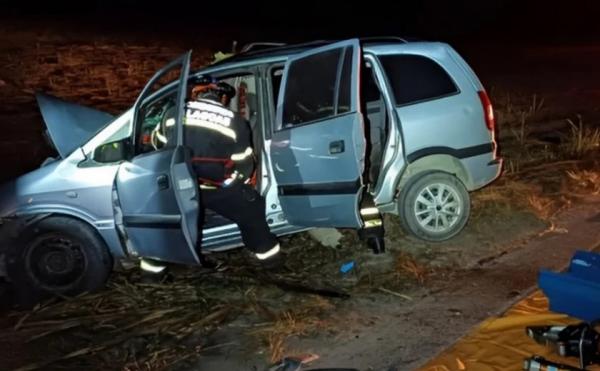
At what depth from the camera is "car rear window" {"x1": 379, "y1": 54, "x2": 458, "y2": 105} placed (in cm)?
616

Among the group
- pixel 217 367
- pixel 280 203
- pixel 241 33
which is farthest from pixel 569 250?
pixel 241 33

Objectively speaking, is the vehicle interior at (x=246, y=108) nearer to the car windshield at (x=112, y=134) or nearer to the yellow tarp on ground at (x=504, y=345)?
the car windshield at (x=112, y=134)

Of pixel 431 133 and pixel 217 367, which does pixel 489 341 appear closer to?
pixel 217 367

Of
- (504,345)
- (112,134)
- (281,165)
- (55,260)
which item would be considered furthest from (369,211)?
(55,260)

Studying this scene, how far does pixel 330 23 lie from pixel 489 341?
24.6 metres

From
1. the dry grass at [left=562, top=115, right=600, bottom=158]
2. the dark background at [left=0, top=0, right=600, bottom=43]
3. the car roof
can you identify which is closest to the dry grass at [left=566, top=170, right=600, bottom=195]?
the dry grass at [left=562, top=115, right=600, bottom=158]

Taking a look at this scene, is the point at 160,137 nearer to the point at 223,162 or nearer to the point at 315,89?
the point at 223,162

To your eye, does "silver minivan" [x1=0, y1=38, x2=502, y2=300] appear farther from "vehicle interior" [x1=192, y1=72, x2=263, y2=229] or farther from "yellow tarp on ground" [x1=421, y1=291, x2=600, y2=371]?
"yellow tarp on ground" [x1=421, y1=291, x2=600, y2=371]

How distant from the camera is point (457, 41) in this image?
26.3m

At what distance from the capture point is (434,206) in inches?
248

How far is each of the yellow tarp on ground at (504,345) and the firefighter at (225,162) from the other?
1.96 metres

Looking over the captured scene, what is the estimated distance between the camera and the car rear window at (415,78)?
20.2 feet

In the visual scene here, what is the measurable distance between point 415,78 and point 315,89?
3.06 feet

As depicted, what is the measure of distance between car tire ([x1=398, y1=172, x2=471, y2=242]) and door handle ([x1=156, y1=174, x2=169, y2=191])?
2.10 meters
